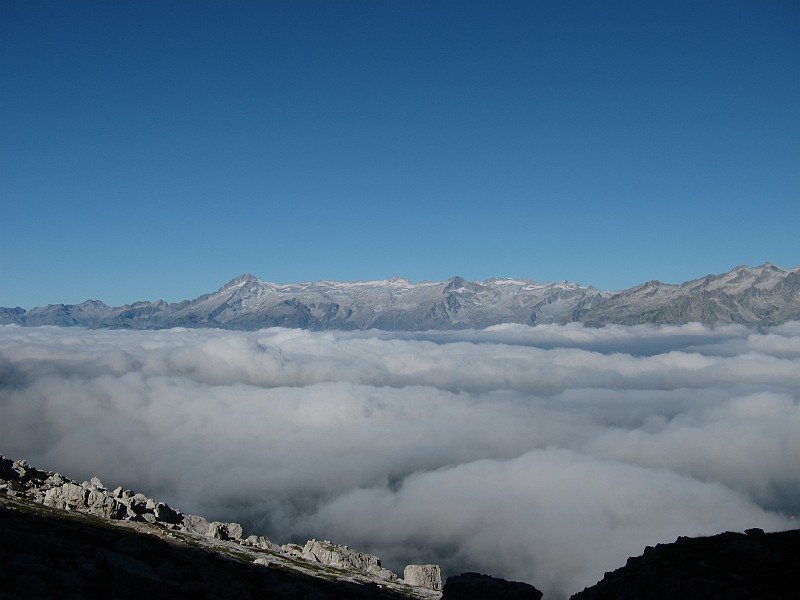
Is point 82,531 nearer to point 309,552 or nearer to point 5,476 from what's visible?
point 5,476

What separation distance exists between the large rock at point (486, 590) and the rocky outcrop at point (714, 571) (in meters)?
6.23

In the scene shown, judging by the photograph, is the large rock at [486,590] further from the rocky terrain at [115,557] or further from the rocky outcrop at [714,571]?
the rocky terrain at [115,557]

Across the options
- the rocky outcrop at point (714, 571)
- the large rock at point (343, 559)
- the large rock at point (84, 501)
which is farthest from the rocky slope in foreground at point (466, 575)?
the large rock at point (343, 559)

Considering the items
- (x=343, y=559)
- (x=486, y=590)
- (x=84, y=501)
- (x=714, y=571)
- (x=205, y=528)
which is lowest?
(x=343, y=559)

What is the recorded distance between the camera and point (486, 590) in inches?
1769

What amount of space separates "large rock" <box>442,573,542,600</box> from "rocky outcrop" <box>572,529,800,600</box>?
623cm

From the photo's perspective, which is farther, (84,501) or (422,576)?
(422,576)

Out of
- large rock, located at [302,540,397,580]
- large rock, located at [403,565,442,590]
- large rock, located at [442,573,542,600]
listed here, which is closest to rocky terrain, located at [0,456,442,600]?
large rock, located at [403,565,442,590]

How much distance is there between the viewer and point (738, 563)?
113ft

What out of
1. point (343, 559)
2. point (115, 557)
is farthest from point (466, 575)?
point (343, 559)

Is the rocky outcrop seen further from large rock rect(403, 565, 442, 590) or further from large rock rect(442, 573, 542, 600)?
large rock rect(403, 565, 442, 590)

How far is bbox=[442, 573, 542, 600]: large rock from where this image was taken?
145 ft

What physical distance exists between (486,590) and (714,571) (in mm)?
19172

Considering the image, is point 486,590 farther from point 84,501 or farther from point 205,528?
point 205,528
